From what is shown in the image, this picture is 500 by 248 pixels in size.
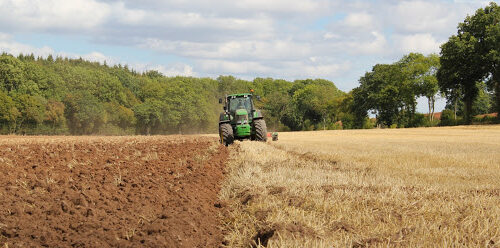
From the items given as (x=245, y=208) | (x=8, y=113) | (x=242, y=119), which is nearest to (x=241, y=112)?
(x=242, y=119)

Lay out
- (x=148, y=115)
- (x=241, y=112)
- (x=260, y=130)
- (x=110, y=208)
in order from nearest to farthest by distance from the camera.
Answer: (x=110, y=208) < (x=241, y=112) < (x=260, y=130) < (x=148, y=115)

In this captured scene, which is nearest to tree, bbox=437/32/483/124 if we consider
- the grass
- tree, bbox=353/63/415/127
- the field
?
tree, bbox=353/63/415/127

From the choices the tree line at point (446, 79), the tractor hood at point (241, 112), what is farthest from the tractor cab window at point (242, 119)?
the tree line at point (446, 79)

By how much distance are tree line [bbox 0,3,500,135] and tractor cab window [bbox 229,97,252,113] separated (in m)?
35.6

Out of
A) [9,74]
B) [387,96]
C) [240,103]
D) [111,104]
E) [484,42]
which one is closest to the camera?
[240,103]

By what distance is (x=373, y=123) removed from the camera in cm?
9094

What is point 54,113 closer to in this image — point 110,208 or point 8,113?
point 8,113

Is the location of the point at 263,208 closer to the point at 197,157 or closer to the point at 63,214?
the point at 63,214

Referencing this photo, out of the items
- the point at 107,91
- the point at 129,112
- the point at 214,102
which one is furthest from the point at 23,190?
the point at 214,102

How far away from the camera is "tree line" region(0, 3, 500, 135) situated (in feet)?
181

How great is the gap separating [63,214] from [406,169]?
29.1ft

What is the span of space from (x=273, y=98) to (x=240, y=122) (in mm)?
82028

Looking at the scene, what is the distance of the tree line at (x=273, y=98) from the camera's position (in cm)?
5519

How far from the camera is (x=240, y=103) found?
2441 centimetres
